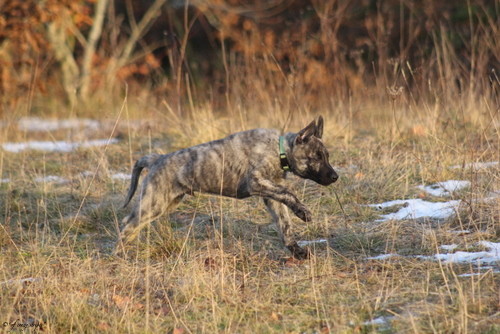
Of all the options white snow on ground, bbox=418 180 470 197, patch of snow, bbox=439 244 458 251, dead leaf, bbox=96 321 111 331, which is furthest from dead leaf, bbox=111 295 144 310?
white snow on ground, bbox=418 180 470 197

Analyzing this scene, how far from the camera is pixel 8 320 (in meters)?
4.51

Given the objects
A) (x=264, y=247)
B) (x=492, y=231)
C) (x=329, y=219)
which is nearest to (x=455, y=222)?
(x=492, y=231)

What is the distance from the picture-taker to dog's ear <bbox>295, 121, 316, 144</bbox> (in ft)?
20.7

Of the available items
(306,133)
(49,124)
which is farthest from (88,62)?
(306,133)

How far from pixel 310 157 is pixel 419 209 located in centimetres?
140

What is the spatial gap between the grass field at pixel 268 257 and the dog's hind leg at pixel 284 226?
12 cm

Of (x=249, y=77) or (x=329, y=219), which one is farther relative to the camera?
(x=249, y=77)

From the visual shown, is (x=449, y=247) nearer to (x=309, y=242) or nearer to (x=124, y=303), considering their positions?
(x=309, y=242)

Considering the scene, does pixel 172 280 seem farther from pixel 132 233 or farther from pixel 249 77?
pixel 249 77

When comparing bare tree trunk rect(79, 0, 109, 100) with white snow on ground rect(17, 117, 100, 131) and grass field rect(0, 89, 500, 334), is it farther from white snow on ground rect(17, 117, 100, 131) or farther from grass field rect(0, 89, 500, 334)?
grass field rect(0, 89, 500, 334)

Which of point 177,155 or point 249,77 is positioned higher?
point 249,77

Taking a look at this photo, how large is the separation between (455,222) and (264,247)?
1.79 m

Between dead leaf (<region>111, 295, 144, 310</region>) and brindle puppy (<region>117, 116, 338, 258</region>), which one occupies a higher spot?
brindle puppy (<region>117, 116, 338, 258</region>)

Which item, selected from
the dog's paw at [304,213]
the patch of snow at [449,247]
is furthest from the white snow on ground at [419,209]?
the dog's paw at [304,213]
